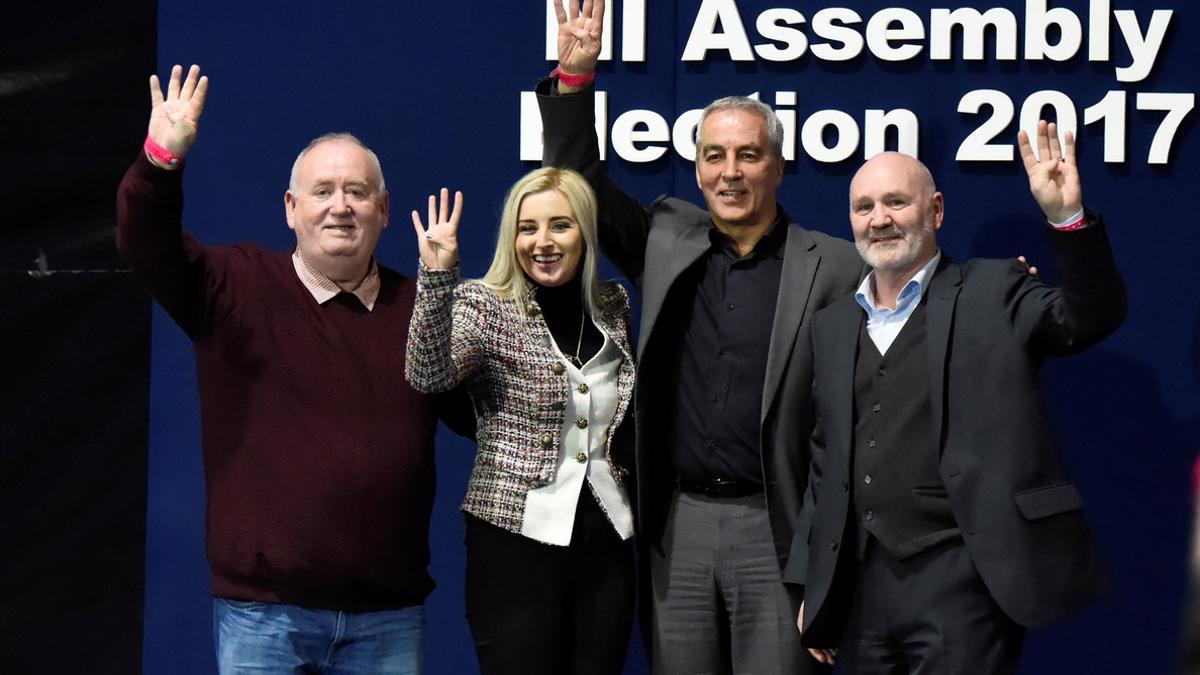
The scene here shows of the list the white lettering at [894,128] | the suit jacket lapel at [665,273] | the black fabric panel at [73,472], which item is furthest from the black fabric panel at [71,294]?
the white lettering at [894,128]

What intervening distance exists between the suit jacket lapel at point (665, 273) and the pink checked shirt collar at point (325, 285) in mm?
669

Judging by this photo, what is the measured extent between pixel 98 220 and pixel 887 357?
2.56 meters

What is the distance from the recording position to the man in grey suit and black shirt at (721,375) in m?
3.44

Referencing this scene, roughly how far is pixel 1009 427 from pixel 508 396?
3.68 feet

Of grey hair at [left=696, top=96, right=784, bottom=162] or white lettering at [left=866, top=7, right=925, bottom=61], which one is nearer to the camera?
grey hair at [left=696, top=96, right=784, bottom=162]

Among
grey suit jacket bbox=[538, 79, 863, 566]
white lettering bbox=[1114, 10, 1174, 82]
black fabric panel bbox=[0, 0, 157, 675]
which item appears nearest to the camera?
grey suit jacket bbox=[538, 79, 863, 566]

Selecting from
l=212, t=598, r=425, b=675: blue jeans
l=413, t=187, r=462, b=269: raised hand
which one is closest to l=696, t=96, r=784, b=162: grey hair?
l=413, t=187, r=462, b=269: raised hand

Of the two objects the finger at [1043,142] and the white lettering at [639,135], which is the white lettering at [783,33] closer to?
the white lettering at [639,135]

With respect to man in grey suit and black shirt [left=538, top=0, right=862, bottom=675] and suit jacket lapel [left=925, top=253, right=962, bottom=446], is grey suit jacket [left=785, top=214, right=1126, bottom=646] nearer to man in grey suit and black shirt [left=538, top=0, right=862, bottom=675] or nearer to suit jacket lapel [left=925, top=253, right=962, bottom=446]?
suit jacket lapel [left=925, top=253, right=962, bottom=446]

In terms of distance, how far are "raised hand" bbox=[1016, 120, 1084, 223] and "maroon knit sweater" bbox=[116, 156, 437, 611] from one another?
1.42 meters

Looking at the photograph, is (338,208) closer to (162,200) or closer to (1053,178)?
(162,200)

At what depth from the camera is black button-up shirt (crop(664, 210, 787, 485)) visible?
3.45 meters

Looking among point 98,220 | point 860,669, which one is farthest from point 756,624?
point 98,220

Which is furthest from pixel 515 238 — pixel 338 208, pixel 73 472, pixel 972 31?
pixel 73 472
